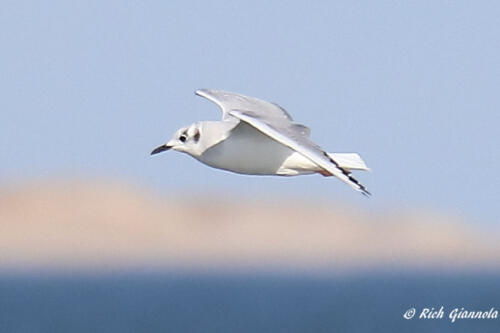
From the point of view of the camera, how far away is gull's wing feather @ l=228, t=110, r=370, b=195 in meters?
11.6

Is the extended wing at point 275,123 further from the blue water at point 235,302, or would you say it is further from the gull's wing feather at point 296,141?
the blue water at point 235,302

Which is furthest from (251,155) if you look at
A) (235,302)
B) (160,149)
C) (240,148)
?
(235,302)

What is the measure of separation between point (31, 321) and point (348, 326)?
821cm

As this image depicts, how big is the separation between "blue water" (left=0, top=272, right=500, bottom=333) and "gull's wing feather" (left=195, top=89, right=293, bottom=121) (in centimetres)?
2425

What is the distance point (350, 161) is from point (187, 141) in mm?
1440

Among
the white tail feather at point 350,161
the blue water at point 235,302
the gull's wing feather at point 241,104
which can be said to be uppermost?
the blue water at point 235,302

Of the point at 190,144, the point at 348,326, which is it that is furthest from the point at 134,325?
the point at 190,144

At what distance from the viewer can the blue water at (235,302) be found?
135 feet

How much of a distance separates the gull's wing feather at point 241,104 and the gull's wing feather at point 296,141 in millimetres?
697

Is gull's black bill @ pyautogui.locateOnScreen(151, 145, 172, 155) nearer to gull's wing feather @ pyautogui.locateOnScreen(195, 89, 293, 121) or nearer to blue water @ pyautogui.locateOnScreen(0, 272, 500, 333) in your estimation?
gull's wing feather @ pyautogui.locateOnScreen(195, 89, 293, 121)

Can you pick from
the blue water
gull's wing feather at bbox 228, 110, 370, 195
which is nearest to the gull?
gull's wing feather at bbox 228, 110, 370, 195

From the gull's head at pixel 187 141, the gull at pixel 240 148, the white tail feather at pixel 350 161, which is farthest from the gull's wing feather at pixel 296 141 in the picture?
the white tail feather at pixel 350 161

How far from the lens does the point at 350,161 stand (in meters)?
13.9

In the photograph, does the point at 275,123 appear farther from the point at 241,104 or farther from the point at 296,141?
the point at 241,104
